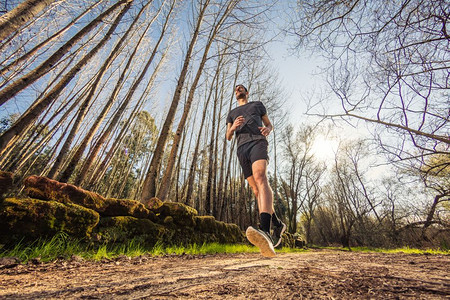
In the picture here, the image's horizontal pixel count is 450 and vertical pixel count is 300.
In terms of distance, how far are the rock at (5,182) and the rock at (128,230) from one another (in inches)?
47.9

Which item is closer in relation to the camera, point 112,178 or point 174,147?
point 174,147

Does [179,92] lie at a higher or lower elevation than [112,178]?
lower

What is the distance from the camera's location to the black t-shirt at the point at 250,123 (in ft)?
7.47

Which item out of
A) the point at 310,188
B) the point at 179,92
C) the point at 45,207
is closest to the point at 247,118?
the point at 45,207

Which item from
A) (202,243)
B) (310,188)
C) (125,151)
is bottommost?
(202,243)

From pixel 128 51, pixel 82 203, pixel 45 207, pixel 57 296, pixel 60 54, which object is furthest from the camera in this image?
pixel 128 51

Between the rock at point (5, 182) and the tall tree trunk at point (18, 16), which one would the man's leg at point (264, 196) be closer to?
the rock at point (5, 182)

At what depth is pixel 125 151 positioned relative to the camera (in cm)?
1973

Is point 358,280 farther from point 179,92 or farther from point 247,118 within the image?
point 179,92

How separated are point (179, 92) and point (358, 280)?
19.2ft

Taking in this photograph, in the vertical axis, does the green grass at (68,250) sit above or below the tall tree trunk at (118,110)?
below

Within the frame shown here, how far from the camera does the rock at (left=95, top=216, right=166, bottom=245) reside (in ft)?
9.91

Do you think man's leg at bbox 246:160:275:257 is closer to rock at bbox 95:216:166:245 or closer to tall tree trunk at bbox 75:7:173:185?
rock at bbox 95:216:166:245

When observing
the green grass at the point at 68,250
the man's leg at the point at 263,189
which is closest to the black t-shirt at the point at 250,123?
the man's leg at the point at 263,189
